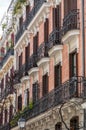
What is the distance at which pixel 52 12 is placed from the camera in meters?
29.4

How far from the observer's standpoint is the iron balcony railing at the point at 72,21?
24141 mm

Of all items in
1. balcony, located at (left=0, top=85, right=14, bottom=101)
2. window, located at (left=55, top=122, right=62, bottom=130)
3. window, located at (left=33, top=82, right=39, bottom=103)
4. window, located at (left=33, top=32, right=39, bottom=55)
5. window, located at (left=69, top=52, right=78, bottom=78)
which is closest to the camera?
window, located at (left=69, top=52, right=78, bottom=78)

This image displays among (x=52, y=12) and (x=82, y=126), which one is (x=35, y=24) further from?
(x=82, y=126)

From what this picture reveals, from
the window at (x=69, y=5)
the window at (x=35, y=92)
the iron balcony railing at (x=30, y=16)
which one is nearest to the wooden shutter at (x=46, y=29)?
the iron balcony railing at (x=30, y=16)

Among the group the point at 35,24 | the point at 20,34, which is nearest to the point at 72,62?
the point at 35,24

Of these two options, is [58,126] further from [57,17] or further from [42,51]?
[57,17]

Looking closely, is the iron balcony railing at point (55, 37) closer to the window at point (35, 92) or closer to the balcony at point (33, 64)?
the balcony at point (33, 64)

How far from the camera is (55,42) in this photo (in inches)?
1057

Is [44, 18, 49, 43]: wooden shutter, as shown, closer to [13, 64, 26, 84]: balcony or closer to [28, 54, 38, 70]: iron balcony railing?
[28, 54, 38, 70]: iron balcony railing

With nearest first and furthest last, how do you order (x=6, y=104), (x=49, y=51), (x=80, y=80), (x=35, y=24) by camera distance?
1. (x=80, y=80)
2. (x=49, y=51)
3. (x=35, y=24)
4. (x=6, y=104)

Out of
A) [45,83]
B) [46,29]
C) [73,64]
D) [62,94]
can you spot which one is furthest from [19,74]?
[62,94]

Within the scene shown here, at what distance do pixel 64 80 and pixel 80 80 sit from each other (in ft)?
11.3

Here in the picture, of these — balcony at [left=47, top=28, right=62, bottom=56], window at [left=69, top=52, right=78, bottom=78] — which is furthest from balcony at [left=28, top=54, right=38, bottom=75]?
window at [left=69, top=52, right=78, bottom=78]

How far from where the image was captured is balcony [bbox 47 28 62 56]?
26609mm
